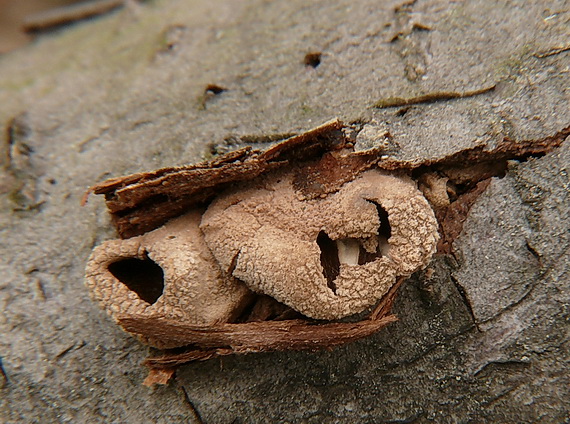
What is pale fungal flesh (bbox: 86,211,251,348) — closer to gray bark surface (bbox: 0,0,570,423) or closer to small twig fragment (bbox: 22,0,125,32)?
gray bark surface (bbox: 0,0,570,423)

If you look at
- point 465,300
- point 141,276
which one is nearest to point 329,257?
point 465,300

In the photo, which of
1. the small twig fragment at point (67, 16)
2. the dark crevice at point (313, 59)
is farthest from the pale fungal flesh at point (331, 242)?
the small twig fragment at point (67, 16)

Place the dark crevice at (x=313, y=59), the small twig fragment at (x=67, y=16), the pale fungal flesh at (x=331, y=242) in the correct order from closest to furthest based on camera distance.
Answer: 1. the pale fungal flesh at (x=331, y=242)
2. the dark crevice at (x=313, y=59)
3. the small twig fragment at (x=67, y=16)

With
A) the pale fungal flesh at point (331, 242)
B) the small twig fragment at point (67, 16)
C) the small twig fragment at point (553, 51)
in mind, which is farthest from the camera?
the small twig fragment at point (67, 16)

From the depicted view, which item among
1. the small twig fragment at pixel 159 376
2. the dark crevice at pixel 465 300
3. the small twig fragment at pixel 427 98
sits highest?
the small twig fragment at pixel 427 98

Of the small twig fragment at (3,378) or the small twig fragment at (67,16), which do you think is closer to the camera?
the small twig fragment at (3,378)

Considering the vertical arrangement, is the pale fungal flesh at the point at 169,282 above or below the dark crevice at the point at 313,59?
below

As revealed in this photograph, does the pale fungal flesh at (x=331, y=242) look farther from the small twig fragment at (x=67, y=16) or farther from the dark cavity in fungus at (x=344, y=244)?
the small twig fragment at (x=67, y=16)

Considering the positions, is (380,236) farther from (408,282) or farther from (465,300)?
(465,300)
